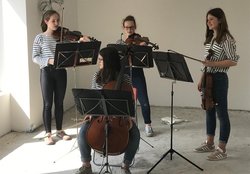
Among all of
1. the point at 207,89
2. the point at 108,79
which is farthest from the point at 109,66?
the point at 207,89

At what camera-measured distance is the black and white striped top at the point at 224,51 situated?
11.1 feet

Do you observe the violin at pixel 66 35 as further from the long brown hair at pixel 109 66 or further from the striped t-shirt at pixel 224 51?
the striped t-shirt at pixel 224 51

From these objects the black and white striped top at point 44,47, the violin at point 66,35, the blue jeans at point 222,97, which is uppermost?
the violin at point 66,35

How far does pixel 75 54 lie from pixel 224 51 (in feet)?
4.36

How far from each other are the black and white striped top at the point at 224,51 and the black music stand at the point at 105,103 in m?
1.07

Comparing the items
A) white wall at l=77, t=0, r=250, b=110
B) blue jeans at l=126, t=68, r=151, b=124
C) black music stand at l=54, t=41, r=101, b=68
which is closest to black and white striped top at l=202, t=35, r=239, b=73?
blue jeans at l=126, t=68, r=151, b=124

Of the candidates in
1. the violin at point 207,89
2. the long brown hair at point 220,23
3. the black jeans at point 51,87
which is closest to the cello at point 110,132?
the violin at point 207,89

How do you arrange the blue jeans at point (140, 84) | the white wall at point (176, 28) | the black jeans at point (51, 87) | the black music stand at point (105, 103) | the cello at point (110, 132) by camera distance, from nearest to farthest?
the black music stand at point (105, 103) < the cello at point (110, 132) < the black jeans at point (51, 87) < the blue jeans at point (140, 84) < the white wall at point (176, 28)

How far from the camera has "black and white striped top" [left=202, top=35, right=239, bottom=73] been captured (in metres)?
3.39

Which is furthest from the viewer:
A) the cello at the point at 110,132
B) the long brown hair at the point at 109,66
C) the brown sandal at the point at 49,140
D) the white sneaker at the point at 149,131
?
the white sneaker at the point at 149,131

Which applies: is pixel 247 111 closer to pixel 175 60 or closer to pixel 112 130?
pixel 175 60

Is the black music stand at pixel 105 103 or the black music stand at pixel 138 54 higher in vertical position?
the black music stand at pixel 138 54

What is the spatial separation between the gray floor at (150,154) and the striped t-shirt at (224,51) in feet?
2.79

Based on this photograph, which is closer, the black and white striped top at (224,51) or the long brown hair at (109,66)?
the long brown hair at (109,66)
